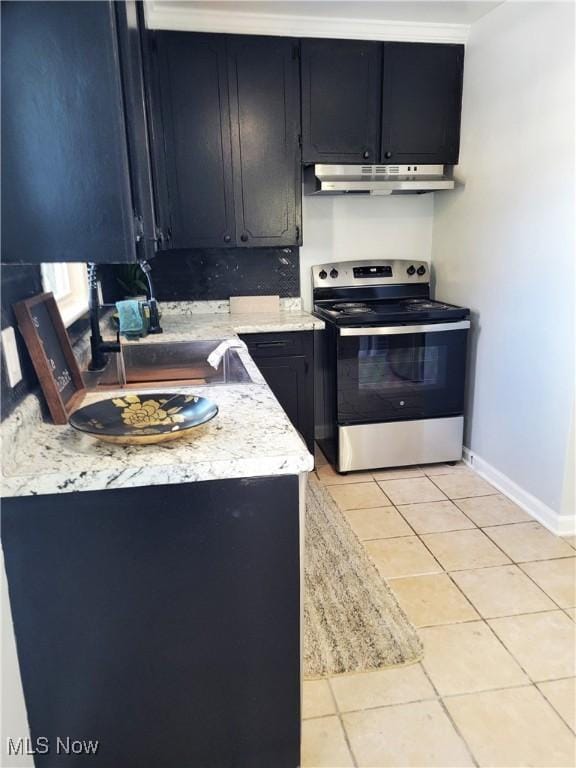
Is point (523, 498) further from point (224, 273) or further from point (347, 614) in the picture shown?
point (224, 273)

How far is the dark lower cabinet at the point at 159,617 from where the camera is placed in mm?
1153

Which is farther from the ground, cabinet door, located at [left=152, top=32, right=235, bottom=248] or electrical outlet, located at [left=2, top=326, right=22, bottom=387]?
cabinet door, located at [left=152, top=32, right=235, bottom=248]

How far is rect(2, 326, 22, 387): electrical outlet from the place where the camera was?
125 centimetres

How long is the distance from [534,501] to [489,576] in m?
0.62

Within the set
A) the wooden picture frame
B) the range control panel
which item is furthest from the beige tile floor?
the range control panel

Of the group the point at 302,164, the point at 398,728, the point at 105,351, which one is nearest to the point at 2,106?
the point at 105,351

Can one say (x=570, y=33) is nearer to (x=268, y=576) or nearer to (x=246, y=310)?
(x=246, y=310)

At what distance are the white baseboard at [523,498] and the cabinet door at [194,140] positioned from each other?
192 cm

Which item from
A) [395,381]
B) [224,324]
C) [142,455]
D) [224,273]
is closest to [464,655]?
[142,455]

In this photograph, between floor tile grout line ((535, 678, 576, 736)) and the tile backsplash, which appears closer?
floor tile grout line ((535, 678, 576, 736))

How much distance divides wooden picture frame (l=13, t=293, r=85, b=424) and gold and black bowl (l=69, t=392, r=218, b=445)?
11 cm

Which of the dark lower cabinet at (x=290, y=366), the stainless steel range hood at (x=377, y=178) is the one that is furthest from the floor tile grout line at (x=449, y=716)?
the stainless steel range hood at (x=377, y=178)

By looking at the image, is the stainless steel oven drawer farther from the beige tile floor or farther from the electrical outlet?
A: the electrical outlet

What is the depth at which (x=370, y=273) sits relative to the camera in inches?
139
